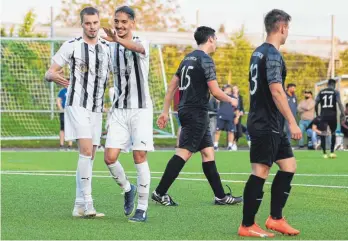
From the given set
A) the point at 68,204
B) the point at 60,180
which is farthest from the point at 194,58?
the point at 60,180

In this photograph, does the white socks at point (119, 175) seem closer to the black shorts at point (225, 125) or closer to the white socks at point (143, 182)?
the white socks at point (143, 182)

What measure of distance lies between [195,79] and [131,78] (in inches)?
63.4

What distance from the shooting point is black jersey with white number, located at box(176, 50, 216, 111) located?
1045 cm

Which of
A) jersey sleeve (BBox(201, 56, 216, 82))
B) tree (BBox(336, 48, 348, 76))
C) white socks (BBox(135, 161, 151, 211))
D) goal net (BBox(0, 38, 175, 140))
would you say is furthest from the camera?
tree (BBox(336, 48, 348, 76))

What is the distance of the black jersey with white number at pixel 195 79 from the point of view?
10.5 metres

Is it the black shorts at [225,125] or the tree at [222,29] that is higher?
the tree at [222,29]

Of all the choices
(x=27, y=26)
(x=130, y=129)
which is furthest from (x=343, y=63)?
(x=130, y=129)

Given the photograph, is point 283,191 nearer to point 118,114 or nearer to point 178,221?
point 178,221

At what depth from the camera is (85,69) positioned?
30.0 ft

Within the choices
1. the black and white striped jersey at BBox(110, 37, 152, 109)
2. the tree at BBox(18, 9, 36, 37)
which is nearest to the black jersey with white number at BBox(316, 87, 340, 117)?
the black and white striped jersey at BBox(110, 37, 152, 109)

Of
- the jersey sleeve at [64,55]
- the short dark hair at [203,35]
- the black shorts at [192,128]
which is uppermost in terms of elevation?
the short dark hair at [203,35]

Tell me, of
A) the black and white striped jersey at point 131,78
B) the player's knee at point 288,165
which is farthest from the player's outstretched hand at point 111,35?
the player's knee at point 288,165

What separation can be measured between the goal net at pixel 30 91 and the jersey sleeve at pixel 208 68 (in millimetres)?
19834

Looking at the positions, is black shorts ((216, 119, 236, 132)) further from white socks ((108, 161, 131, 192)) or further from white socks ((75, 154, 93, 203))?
white socks ((75, 154, 93, 203))
